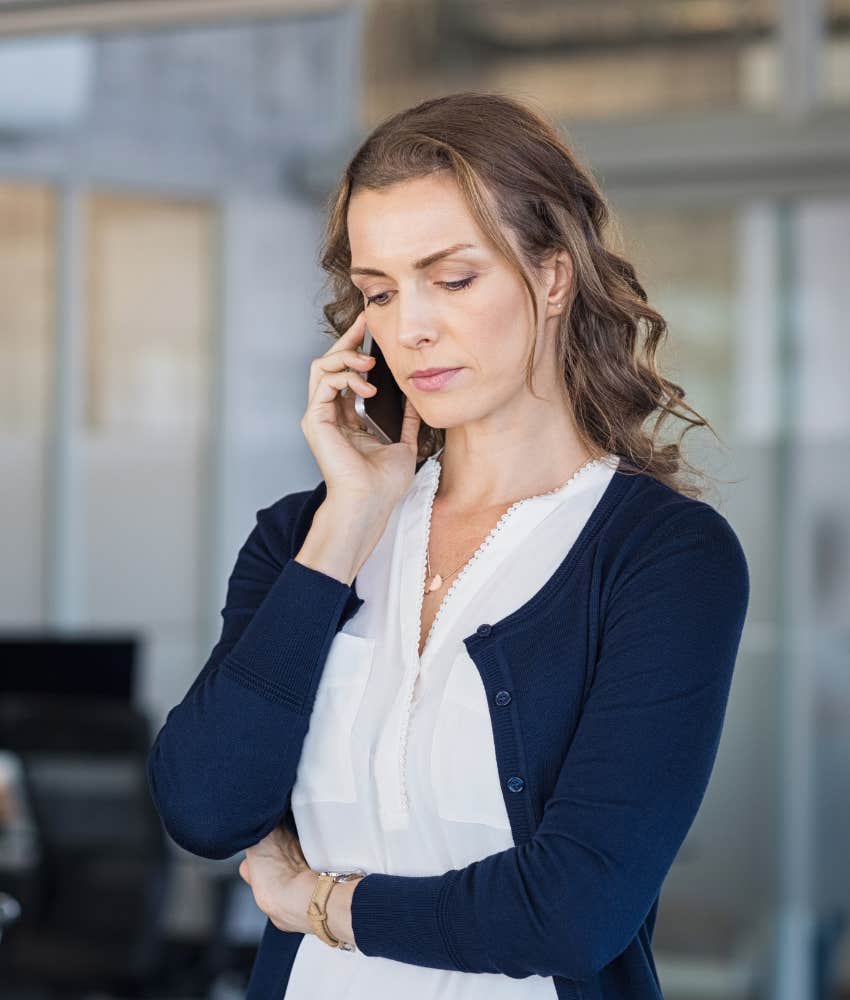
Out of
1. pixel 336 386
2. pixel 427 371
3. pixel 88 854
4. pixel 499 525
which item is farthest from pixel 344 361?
pixel 88 854

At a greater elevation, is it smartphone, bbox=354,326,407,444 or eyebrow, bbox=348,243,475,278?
eyebrow, bbox=348,243,475,278

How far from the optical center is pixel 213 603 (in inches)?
254

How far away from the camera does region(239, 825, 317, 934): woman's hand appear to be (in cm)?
144

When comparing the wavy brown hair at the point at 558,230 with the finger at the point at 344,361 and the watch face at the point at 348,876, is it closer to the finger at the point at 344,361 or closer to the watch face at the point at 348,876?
the finger at the point at 344,361

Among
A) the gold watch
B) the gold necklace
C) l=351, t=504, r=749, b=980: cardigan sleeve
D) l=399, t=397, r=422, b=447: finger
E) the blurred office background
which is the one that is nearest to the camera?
l=351, t=504, r=749, b=980: cardigan sleeve

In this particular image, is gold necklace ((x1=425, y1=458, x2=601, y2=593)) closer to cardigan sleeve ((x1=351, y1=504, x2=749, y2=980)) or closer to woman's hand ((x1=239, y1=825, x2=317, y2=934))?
cardigan sleeve ((x1=351, y1=504, x2=749, y2=980))

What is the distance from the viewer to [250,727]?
1.43m

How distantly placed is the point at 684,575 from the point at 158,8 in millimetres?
2257

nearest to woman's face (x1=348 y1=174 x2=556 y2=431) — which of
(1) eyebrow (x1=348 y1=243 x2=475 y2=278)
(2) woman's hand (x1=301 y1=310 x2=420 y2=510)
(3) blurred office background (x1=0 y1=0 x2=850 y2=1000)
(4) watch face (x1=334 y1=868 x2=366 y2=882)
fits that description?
(1) eyebrow (x1=348 y1=243 x2=475 y2=278)

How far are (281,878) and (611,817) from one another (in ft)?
1.19

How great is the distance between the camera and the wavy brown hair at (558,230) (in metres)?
1.43

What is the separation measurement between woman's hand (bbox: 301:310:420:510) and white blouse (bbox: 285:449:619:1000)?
0.32 ft

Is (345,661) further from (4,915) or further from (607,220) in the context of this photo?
(4,915)

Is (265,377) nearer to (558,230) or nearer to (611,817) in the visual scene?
(558,230)
